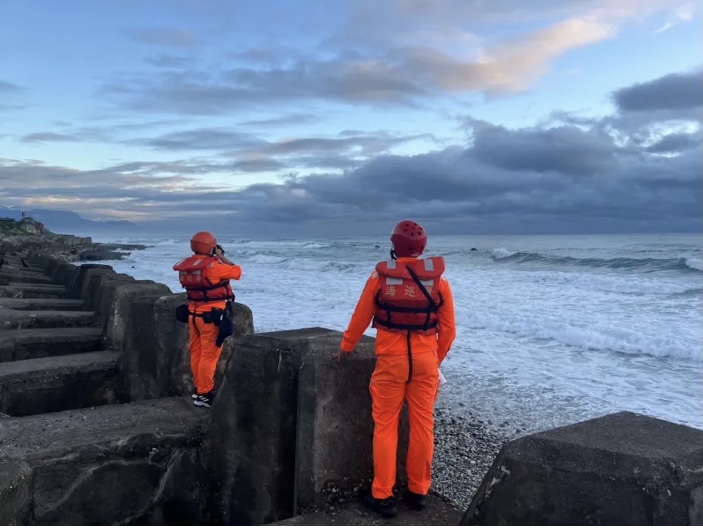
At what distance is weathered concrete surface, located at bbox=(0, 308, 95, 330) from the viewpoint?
757 cm

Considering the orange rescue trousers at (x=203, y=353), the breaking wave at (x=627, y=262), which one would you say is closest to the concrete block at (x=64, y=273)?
the orange rescue trousers at (x=203, y=353)

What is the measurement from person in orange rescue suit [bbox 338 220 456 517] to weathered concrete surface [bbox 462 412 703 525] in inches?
20.6

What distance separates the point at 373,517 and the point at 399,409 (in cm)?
57

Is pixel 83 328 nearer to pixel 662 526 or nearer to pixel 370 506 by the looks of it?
pixel 370 506

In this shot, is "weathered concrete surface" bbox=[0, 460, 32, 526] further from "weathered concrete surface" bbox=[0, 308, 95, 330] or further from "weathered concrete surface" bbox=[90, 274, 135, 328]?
"weathered concrete surface" bbox=[0, 308, 95, 330]

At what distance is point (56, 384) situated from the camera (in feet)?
18.2

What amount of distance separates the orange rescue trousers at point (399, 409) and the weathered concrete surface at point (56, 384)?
12.0ft

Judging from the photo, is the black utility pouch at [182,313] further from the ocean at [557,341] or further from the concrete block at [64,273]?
the concrete block at [64,273]

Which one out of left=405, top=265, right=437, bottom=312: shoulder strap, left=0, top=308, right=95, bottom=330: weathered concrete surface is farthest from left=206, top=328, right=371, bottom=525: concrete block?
left=0, top=308, right=95, bottom=330: weathered concrete surface

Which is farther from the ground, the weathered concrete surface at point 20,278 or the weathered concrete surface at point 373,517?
the weathered concrete surface at point 20,278

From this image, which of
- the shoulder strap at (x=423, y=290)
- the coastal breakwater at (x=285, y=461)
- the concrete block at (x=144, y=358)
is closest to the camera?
the coastal breakwater at (x=285, y=461)

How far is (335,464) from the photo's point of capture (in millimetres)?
3197

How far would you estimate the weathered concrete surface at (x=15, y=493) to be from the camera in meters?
2.86

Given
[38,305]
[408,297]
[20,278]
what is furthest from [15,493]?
[20,278]
